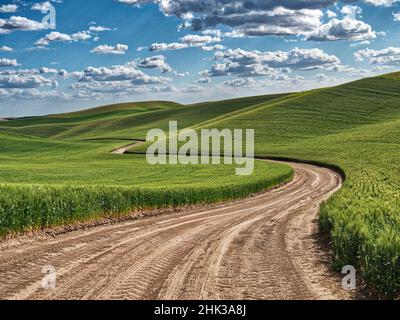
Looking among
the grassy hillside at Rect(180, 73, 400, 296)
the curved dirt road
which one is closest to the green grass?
the grassy hillside at Rect(180, 73, 400, 296)

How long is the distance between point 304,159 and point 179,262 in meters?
54.5

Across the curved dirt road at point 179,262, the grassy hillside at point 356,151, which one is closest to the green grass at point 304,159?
the grassy hillside at point 356,151

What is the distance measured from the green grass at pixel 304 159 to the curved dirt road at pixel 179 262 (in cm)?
129

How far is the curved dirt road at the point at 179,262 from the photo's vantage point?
10.9m

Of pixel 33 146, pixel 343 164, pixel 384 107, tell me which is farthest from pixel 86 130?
pixel 343 164

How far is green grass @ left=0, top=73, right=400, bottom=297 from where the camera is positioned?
13174mm

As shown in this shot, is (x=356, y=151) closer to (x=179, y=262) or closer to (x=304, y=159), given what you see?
(x=304, y=159)

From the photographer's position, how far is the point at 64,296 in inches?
411

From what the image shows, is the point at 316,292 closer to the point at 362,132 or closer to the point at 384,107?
the point at 362,132

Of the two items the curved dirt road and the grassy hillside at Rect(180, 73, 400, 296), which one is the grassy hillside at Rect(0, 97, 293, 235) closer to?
the curved dirt road

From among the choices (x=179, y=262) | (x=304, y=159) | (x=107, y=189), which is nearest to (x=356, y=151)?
(x=304, y=159)

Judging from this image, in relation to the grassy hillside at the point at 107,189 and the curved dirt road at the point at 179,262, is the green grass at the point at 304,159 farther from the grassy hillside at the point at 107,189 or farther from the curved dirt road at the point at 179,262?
the curved dirt road at the point at 179,262

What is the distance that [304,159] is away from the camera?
217 feet

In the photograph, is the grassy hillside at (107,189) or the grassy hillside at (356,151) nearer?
the grassy hillside at (356,151)
